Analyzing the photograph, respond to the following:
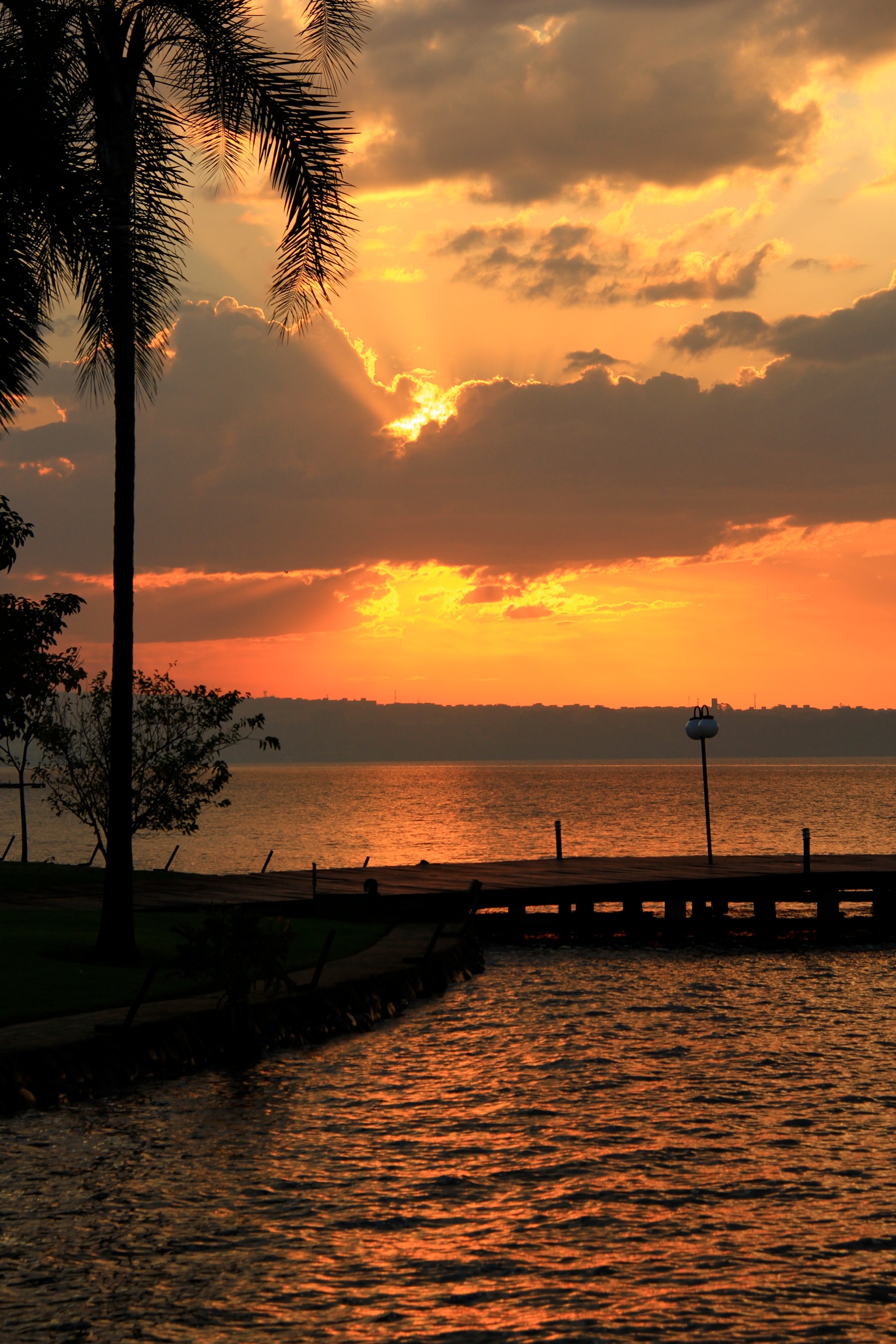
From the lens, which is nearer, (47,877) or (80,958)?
(80,958)

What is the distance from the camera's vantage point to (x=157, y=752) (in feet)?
157

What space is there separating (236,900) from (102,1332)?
2361 centimetres

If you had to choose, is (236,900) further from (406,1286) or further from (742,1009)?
(406,1286)

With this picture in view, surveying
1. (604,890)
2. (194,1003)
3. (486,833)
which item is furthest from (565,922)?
(486,833)

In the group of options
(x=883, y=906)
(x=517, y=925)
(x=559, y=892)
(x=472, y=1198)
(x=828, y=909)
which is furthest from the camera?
(x=883, y=906)

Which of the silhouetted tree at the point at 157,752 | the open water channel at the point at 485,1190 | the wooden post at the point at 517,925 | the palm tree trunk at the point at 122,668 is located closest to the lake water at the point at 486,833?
the silhouetted tree at the point at 157,752

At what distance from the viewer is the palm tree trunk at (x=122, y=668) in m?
24.1

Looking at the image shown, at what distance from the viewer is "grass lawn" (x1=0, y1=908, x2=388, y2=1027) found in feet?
68.9

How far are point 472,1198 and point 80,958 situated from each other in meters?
12.1

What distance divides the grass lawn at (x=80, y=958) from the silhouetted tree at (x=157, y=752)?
14.4 metres

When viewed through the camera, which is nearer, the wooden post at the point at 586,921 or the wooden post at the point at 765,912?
the wooden post at the point at 586,921

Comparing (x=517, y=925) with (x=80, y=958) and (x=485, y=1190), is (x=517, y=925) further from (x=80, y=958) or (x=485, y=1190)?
(x=485, y=1190)

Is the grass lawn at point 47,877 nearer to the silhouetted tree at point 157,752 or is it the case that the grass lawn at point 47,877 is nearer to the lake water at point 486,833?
the silhouetted tree at point 157,752

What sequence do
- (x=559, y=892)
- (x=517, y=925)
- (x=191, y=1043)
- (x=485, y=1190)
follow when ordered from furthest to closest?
(x=517, y=925) < (x=559, y=892) < (x=191, y=1043) < (x=485, y=1190)
